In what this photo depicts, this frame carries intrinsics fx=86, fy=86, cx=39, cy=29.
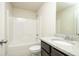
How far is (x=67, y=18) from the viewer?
1.90m

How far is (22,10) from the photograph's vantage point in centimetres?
362

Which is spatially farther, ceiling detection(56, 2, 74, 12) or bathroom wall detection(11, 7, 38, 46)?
bathroom wall detection(11, 7, 38, 46)

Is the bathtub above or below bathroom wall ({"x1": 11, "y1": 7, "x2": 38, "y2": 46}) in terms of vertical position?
below

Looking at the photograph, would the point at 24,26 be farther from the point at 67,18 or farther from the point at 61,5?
the point at 67,18

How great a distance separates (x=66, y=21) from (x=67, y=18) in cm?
7

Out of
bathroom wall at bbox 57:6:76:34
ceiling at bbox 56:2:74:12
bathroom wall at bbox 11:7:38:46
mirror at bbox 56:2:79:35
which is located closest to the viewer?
mirror at bbox 56:2:79:35

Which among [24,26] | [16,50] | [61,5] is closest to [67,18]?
[61,5]

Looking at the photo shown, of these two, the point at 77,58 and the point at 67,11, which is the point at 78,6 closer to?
the point at 67,11

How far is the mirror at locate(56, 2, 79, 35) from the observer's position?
1623 millimetres

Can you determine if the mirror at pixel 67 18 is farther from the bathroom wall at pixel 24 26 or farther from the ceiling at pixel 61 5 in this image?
the bathroom wall at pixel 24 26


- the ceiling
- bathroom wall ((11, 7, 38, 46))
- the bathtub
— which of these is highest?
the ceiling

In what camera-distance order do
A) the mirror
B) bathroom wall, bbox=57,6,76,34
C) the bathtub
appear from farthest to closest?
1. the bathtub
2. bathroom wall, bbox=57,6,76,34
3. the mirror

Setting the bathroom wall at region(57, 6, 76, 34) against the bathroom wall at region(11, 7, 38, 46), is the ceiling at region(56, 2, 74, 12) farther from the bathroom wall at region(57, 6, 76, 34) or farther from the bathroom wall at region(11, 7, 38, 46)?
the bathroom wall at region(11, 7, 38, 46)

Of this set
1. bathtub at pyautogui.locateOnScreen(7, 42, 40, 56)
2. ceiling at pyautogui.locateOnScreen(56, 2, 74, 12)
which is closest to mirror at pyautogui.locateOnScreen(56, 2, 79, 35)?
ceiling at pyautogui.locateOnScreen(56, 2, 74, 12)
